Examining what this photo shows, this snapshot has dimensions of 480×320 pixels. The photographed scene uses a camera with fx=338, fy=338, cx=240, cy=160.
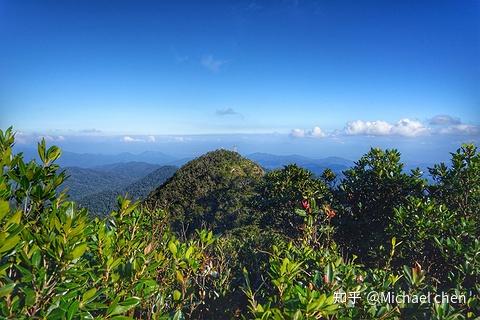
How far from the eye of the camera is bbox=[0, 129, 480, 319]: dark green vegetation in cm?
231

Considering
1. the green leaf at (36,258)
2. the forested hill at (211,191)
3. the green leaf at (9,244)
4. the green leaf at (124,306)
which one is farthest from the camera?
the forested hill at (211,191)

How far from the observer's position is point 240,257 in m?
8.12

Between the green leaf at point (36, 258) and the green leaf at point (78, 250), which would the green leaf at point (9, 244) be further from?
the green leaf at point (78, 250)

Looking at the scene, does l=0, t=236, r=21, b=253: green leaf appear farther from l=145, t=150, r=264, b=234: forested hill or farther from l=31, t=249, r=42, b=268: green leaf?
l=145, t=150, r=264, b=234: forested hill

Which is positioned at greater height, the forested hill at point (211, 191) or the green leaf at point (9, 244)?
the green leaf at point (9, 244)

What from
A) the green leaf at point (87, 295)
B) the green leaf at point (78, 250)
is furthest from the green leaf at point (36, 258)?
the green leaf at point (87, 295)

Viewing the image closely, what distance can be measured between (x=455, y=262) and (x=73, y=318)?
256 inches

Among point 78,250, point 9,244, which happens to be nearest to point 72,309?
point 78,250

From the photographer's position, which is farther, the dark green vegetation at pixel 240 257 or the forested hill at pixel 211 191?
the forested hill at pixel 211 191

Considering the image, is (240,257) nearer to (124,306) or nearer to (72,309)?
(124,306)

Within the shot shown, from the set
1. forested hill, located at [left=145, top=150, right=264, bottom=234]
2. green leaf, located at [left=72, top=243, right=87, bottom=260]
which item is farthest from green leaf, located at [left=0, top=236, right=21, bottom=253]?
forested hill, located at [left=145, top=150, right=264, bottom=234]

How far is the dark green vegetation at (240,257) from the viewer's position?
231cm

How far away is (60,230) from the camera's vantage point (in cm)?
234

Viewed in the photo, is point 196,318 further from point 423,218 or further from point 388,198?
point 388,198
